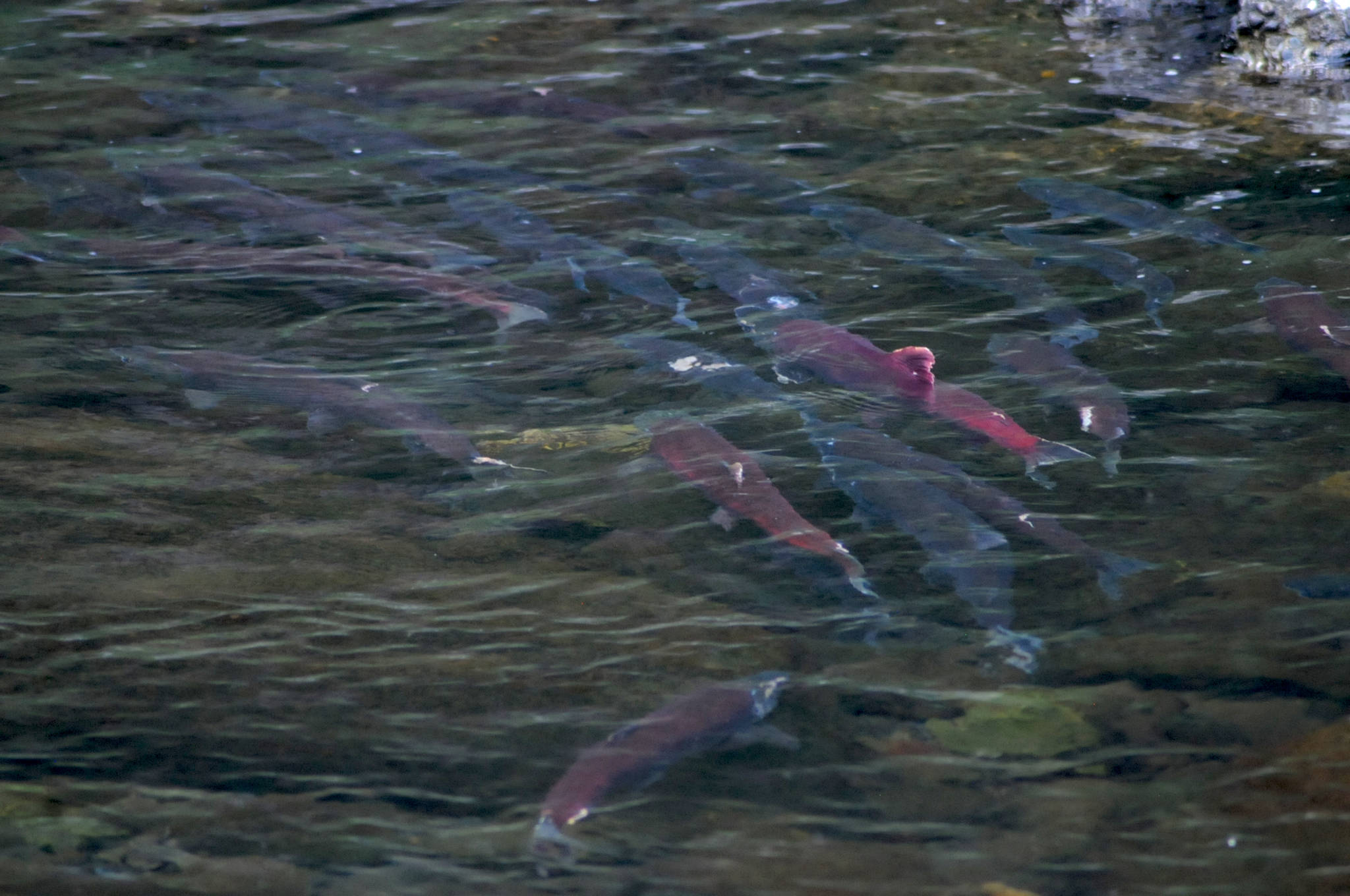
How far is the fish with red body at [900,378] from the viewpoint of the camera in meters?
5.43

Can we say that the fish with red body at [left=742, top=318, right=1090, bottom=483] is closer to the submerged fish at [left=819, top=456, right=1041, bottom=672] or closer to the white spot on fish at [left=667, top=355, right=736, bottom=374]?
the white spot on fish at [left=667, top=355, right=736, bottom=374]

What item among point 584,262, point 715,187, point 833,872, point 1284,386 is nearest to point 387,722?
point 833,872

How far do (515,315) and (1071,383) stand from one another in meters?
3.14

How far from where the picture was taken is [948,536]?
16.0 feet

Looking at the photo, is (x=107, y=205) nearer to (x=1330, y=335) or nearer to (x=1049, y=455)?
(x=1049, y=455)

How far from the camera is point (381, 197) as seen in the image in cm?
868

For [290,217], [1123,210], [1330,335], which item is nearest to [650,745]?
[1330,335]

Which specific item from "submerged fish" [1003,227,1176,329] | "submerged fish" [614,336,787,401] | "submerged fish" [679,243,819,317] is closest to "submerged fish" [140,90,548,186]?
"submerged fish" [679,243,819,317]

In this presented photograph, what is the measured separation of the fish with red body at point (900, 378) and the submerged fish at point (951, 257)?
1.10 metres

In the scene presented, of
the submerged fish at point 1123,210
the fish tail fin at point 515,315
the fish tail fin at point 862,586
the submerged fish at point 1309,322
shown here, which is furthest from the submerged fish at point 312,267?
the submerged fish at point 1309,322

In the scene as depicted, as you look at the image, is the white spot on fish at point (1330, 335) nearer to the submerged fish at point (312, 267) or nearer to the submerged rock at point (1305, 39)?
the submerged fish at point (312, 267)

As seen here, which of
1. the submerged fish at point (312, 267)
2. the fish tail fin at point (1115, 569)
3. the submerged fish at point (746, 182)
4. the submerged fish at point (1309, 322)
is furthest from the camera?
the submerged fish at point (746, 182)

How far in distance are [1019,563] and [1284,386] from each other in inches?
84.2

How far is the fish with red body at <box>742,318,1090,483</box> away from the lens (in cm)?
543
